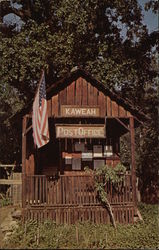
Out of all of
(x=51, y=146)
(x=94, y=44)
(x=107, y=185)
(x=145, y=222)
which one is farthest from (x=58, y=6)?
(x=145, y=222)

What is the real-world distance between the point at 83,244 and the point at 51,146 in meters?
8.27

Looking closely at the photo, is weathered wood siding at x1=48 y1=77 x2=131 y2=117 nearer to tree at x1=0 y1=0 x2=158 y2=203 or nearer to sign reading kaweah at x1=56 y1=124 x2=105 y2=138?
sign reading kaweah at x1=56 y1=124 x2=105 y2=138

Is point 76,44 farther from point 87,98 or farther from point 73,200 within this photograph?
point 73,200

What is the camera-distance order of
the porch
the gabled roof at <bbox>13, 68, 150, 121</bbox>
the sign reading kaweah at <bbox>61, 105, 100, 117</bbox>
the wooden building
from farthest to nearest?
the gabled roof at <bbox>13, 68, 150, 121</bbox>, the sign reading kaweah at <bbox>61, 105, 100, 117</bbox>, the wooden building, the porch

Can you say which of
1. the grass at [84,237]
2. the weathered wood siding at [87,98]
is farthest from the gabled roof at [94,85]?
the grass at [84,237]

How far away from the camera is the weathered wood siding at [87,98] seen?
1497 centimetres

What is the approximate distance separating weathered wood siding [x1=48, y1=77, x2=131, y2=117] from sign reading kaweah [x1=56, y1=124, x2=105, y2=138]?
2.88 ft

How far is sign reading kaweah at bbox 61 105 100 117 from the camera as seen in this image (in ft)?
48.4

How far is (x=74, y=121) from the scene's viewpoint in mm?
16734

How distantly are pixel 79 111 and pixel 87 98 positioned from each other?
0.78 metres

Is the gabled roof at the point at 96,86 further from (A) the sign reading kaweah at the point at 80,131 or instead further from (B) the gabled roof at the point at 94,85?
(A) the sign reading kaweah at the point at 80,131

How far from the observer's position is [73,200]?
13852 mm

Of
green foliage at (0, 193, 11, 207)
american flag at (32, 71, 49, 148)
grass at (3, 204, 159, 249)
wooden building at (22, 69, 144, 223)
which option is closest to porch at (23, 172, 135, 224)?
wooden building at (22, 69, 144, 223)

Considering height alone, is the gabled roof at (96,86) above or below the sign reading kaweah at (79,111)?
above
